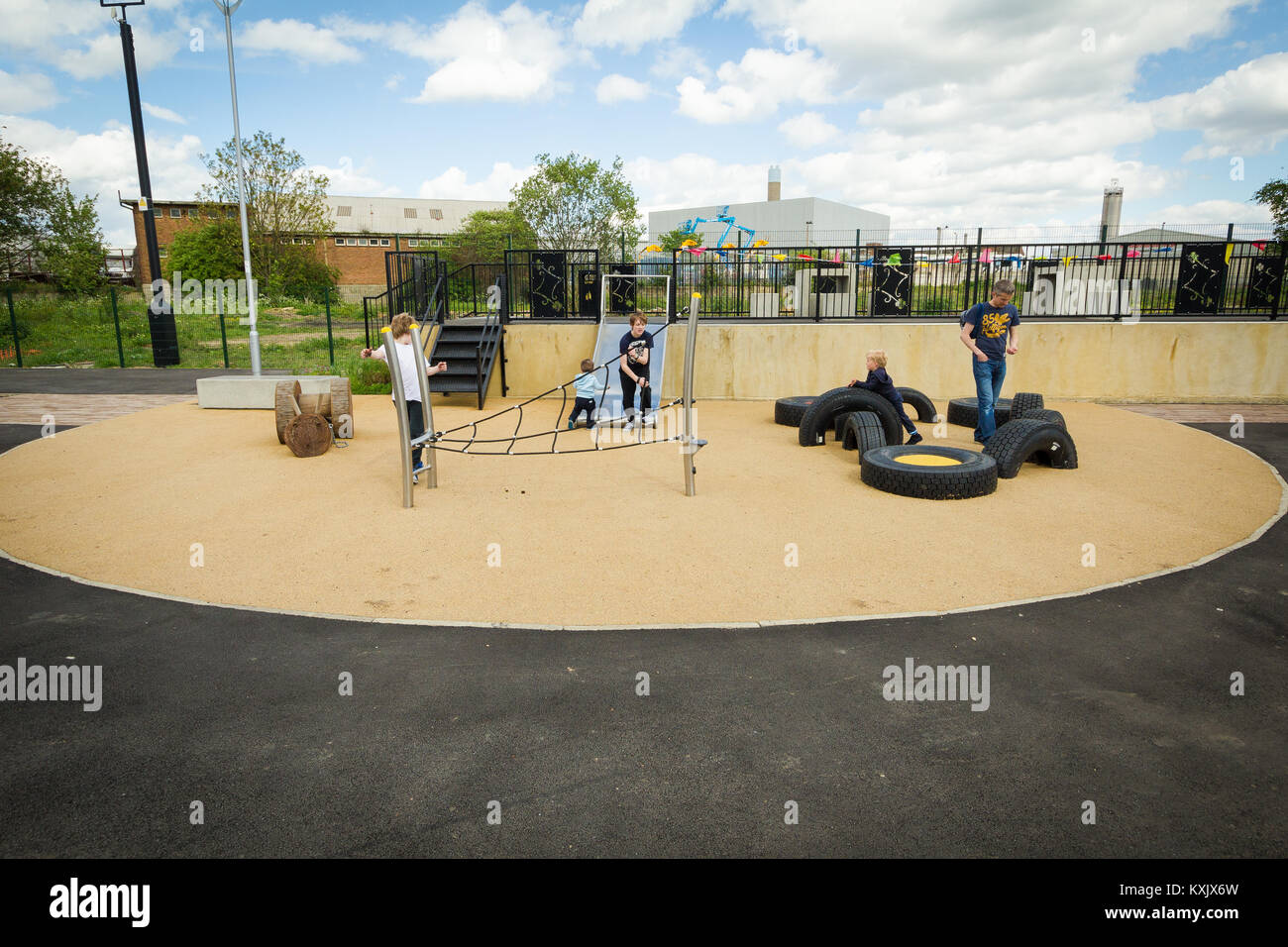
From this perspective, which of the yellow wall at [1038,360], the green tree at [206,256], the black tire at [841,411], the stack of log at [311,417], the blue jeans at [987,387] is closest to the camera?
the blue jeans at [987,387]

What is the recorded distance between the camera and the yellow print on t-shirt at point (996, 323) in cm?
955

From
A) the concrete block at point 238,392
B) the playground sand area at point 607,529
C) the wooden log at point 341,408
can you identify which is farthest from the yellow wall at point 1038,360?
the concrete block at point 238,392

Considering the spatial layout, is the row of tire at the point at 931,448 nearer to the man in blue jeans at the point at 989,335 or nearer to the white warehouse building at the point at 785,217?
A: the man in blue jeans at the point at 989,335

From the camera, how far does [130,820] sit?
3.09m

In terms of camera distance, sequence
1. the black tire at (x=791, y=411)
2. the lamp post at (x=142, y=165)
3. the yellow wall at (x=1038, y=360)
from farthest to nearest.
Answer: the lamp post at (x=142, y=165), the yellow wall at (x=1038, y=360), the black tire at (x=791, y=411)

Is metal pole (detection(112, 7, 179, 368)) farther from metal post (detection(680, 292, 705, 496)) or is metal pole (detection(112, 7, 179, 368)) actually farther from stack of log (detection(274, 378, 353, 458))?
metal post (detection(680, 292, 705, 496))

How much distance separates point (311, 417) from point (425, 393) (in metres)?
2.88

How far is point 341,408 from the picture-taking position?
11.3 meters

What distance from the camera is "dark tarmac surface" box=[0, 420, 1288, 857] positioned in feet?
9.89

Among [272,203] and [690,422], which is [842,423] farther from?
[272,203]

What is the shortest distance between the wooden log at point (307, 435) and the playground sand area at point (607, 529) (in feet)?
0.95

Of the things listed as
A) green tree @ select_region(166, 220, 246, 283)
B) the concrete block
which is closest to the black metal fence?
the concrete block
